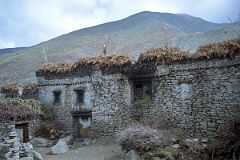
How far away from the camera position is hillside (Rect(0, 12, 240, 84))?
21.9 m

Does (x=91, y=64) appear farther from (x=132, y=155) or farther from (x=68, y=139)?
(x=132, y=155)

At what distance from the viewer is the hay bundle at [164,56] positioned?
12.9 m

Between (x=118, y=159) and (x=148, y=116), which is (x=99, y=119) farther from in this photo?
(x=118, y=159)

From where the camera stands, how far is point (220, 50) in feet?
38.8

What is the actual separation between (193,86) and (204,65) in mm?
948

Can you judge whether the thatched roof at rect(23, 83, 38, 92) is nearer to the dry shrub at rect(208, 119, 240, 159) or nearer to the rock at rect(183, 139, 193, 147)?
the rock at rect(183, 139, 193, 147)

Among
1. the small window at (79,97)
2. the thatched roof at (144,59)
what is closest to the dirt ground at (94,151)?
the small window at (79,97)

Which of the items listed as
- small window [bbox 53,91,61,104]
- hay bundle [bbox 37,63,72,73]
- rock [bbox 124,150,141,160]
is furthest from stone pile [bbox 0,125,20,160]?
small window [bbox 53,91,61,104]

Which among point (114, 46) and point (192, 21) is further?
point (192, 21)

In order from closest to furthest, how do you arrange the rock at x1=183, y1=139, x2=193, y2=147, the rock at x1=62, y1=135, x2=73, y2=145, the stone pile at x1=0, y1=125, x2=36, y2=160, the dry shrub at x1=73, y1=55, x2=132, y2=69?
the stone pile at x1=0, y1=125, x2=36, y2=160 < the rock at x1=183, y1=139, x2=193, y2=147 < the dry shrub at x1=73, y1=55, x2=132, y2=69 < the rock at x1=62, y1=135, x2=73, y2=145

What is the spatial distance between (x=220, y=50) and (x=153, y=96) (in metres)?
3.55

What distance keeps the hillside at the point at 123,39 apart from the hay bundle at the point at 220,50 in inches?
230

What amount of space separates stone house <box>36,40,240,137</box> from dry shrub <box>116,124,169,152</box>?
2.27m

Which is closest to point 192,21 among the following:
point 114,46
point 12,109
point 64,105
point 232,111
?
point 114,46
